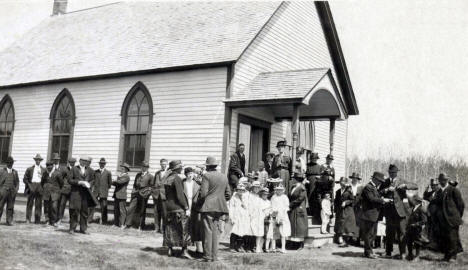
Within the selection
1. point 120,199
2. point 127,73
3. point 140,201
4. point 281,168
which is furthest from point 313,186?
point 127,73

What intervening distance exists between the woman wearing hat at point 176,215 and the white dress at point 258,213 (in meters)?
1.74

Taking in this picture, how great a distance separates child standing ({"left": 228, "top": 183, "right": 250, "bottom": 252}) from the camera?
10672 mm

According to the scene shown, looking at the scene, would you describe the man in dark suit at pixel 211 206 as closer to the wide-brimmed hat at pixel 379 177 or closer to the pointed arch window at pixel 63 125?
the wide-brimmed hat at pixel 379 177

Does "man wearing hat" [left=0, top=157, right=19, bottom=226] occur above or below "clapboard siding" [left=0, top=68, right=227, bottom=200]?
below

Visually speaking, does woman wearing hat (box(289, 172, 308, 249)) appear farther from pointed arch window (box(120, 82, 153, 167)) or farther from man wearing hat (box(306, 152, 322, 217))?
pointed arch window (box(120, 82, 153, 167))

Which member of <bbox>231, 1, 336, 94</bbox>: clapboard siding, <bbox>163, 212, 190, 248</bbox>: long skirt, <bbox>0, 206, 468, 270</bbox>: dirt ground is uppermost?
<bbox>231, 1, 336, 94</bbox>: clapboard siding

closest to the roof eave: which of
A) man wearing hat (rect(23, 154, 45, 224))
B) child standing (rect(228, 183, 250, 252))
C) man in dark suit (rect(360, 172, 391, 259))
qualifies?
man wearing hat (rect(23, 154, 45, 224))

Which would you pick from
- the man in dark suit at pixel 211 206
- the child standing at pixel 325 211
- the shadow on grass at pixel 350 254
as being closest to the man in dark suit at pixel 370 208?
the shadow on grass at pixel 350 254

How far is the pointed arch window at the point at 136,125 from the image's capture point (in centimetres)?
1623

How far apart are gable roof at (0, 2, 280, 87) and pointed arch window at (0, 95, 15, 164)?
0.92 metres

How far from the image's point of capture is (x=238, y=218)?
1073 cm

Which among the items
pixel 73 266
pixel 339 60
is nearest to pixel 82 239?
pixel 73 266

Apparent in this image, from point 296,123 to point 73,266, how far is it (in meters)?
7.45

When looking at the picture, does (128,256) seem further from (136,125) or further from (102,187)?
(136,125)
